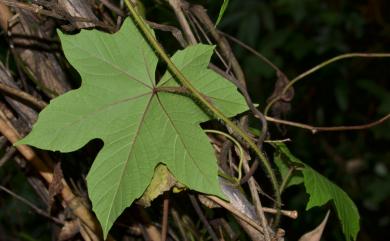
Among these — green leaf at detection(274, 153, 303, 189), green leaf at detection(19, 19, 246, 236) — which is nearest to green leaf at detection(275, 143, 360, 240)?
green leaf at detection(274, 153, 303, 189)

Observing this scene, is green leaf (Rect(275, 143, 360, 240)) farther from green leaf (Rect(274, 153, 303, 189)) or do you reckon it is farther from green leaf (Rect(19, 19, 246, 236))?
green leaf (Rect(19, 19, 246, 236))

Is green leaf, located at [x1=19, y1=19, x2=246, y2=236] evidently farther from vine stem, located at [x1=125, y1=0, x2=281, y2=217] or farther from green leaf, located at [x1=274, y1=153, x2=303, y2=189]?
green leaf, located at [x1=274, y1=153, x2=303, y2=189]

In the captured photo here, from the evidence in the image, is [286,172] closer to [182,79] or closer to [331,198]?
[331,198]

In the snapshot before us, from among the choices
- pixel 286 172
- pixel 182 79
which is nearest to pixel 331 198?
pixel 286 172

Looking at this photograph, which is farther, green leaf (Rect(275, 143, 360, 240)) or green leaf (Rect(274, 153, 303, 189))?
green leaf (Rect(274, 153, 303, 189))

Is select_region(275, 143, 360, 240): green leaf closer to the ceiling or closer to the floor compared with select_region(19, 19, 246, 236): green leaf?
closer to the floor

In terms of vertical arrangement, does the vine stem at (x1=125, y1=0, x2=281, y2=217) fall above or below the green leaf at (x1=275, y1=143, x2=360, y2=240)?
above

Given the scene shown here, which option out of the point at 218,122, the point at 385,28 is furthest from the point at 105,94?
the point at 385,28

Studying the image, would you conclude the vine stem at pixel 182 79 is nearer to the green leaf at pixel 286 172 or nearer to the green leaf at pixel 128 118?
the green leaf at pixel 128 118
